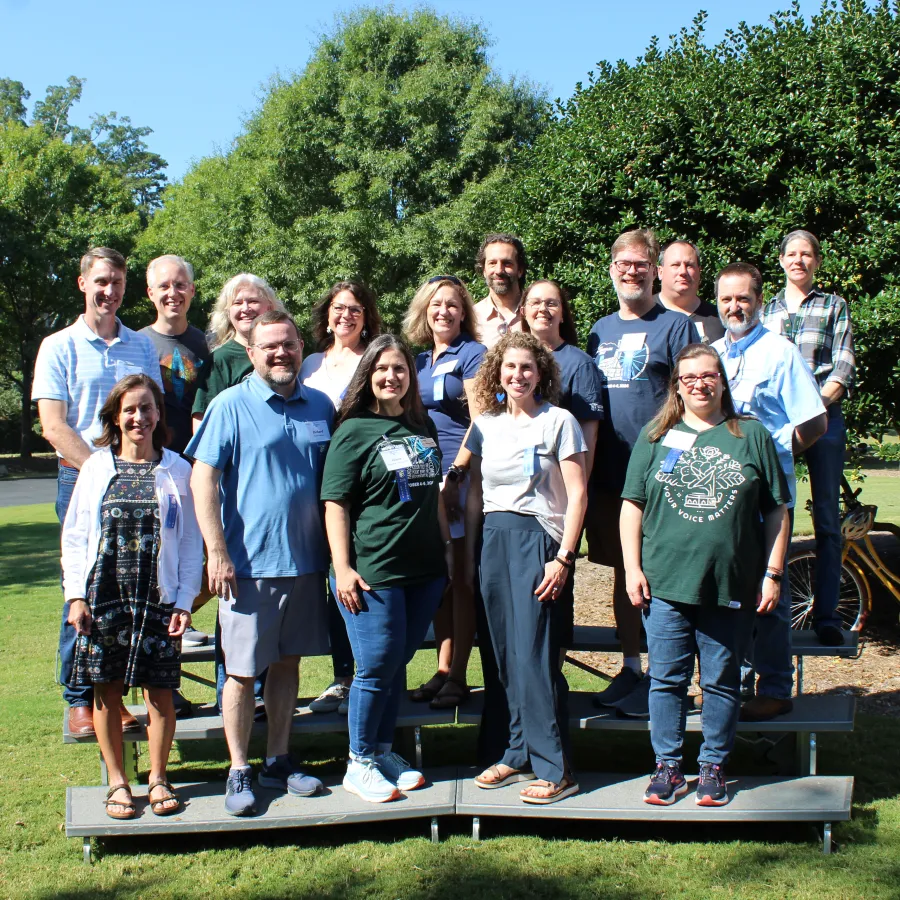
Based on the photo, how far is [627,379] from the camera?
4715 millimetres

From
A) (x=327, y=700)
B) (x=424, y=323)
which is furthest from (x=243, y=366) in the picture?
(x=327, y=700)

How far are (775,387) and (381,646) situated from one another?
88.1 inches

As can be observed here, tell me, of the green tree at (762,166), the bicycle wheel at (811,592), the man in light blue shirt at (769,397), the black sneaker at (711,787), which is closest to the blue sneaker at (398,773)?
the black sneaker at (711,787)

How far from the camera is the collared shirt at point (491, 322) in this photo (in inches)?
204

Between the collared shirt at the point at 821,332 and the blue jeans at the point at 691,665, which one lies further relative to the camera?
the collared shirt at the point at 821,332

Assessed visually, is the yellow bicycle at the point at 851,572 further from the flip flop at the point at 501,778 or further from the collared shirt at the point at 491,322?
the flip flop at the point at 501,778

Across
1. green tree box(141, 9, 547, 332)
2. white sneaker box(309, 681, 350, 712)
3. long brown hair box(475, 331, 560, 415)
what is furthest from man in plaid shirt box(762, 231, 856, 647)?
green tree box(141, 9, 547, 332)

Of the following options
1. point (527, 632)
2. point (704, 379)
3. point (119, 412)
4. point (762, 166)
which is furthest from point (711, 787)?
point (762, 166)

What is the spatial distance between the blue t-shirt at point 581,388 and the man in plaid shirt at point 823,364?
143 cm

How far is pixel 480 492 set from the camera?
4.49 m

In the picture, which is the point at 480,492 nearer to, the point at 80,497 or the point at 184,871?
the point at 80,497

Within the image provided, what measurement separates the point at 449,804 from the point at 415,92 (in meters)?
23.3

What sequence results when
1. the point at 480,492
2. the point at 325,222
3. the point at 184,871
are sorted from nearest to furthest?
the point at 184,871 → the point at 480,492 → the point at 325,222

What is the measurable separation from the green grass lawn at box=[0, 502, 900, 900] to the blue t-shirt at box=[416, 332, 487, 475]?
180 cm
